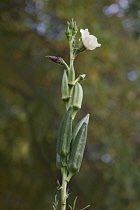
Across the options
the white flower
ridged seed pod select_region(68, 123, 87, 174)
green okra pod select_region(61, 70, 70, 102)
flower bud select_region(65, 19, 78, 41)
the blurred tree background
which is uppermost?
the blurred tree background

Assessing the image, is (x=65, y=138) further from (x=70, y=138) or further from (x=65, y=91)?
(x=65, y=91)

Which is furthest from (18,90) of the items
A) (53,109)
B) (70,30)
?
(70,30)

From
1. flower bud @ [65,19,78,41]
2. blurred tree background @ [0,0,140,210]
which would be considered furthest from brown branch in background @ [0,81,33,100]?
flower bud @ [65,19,78,41]

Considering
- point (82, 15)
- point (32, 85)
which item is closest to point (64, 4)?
point (82, 15)

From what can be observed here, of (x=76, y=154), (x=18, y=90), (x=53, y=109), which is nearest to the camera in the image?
(x=76, y=154)

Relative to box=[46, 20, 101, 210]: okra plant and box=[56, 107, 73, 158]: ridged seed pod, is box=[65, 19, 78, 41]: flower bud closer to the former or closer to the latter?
box=[46, 20, 101, 210]: okra plant

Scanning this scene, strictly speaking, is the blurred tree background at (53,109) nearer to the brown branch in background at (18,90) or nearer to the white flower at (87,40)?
the brown branch in background at (18,90)

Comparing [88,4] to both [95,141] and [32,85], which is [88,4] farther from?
[95,141]
